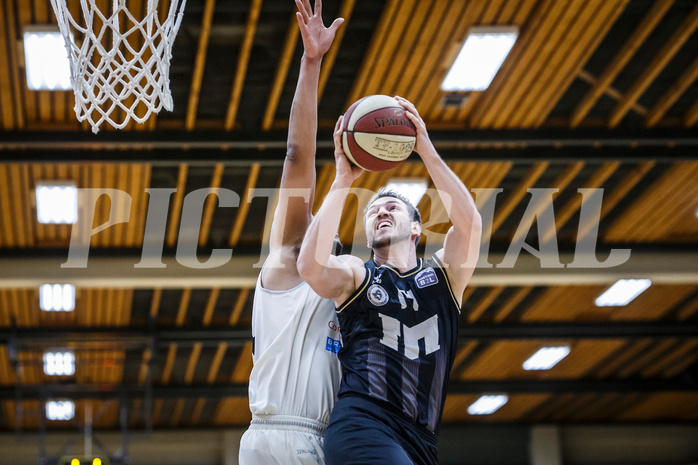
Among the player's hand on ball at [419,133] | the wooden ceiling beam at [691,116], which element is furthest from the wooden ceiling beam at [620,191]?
the player's hand on ball at [419,133]

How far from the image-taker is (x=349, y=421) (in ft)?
13.4

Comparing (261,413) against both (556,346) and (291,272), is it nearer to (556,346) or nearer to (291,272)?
(291,272)

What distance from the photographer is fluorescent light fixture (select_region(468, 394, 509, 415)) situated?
19547mm

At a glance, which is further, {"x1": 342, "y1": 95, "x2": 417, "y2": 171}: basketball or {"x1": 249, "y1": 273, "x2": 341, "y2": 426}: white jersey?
{"x1": 342, "y1": 95, "x2": 417, "y2": 171}: basketball

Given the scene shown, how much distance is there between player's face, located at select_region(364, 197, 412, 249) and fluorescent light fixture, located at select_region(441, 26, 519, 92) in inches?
181

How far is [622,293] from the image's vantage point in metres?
14.8

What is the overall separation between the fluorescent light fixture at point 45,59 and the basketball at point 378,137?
190 inches

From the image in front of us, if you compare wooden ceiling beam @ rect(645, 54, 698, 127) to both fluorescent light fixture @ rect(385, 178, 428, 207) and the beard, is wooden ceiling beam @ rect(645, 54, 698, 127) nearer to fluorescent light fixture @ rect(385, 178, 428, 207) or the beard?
fluorescent light fixture @ rect(385, 178, 428, 207)

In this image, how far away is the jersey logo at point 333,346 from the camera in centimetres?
449

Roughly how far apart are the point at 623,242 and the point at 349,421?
987 centimetres

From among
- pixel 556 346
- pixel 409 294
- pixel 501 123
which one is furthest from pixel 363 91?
pixel 556 346

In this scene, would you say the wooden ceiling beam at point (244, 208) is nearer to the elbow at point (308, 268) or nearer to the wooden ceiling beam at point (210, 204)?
the wooden ceiling beam at point (210, 204)

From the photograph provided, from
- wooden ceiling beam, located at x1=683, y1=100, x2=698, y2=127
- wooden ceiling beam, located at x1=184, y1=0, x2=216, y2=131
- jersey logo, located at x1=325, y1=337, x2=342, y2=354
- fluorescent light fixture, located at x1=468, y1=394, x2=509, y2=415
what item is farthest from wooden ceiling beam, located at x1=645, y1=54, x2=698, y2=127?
fluorescent light fixture, located at x1=468, y1=394, x2=509, y2=415

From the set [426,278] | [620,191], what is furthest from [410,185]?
[426,278]
